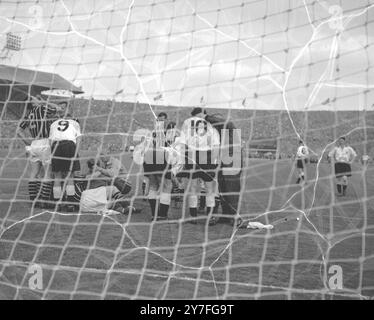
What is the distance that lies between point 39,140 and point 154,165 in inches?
70.0

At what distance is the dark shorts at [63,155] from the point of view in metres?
5.16

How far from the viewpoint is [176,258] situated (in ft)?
11.6

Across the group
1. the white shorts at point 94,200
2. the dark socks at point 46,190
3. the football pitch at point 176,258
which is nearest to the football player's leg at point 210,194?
the football pitch at point 176,258

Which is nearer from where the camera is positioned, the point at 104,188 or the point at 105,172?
the point at 104,188

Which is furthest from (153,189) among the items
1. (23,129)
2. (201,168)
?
(23,129)

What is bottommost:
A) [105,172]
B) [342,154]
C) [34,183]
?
[34,183]

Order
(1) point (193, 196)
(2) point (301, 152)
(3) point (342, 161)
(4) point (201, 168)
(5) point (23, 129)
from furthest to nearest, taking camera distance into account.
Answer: (2) point (301, 152) → (3) point (342, 161) → (5) point (23, 129) → (1) point (193, 196) → (4) point (201, 168)

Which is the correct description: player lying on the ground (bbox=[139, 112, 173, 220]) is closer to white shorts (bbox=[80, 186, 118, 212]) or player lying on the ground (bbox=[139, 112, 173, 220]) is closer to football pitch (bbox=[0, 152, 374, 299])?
football pitch (bbox=[0, 152, 374, 299])

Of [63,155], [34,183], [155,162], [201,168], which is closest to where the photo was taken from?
[201,168]

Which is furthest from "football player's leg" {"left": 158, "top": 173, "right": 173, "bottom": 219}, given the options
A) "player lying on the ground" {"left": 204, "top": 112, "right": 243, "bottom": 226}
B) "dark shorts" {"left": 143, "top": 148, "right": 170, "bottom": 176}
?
"player lying on the ground" {"left": 204, "top": 112, "right": 243, "bottom": 226}

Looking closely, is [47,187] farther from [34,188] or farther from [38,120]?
[38,120]

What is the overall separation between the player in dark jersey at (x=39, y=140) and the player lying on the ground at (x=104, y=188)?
46 cm
